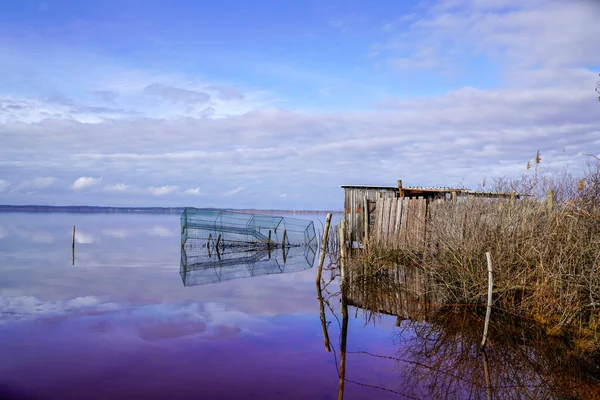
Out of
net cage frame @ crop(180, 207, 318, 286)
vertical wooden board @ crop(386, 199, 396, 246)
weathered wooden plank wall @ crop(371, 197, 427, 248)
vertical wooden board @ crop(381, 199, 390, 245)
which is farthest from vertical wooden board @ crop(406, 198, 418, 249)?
net cage frame @ crop(180, 207, 318, 286)

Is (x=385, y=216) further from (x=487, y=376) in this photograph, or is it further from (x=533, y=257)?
(x=487, y=376)

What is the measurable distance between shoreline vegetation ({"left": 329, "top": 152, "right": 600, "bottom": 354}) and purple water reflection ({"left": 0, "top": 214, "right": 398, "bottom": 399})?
245 centimetres

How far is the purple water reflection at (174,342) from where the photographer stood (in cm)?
A: 884

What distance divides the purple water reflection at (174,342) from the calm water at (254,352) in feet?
0.10

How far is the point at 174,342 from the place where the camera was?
11648mm

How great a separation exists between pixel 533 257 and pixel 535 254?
0.51ft

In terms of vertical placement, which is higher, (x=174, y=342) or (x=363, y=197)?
A: (x=363, y=197)

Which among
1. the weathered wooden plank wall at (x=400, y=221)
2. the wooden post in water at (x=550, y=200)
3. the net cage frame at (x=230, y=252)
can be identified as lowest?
the net cage frame at (x=230, y=252)

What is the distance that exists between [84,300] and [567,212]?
13.4 meters

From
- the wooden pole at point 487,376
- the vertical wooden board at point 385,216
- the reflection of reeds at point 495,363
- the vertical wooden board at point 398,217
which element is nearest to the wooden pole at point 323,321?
the reflection of reeds at point 495,363

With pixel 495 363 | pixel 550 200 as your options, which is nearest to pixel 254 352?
pixel 495 363

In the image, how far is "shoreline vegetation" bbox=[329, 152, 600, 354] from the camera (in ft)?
35.7

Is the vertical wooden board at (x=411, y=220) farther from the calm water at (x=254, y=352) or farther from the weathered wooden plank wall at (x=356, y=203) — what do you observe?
the weathered wooden plank wall at (x=356, y=203)

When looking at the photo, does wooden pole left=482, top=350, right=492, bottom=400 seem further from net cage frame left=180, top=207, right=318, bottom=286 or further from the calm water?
net cage frame left=180, top=207, right=318, bottom=286
